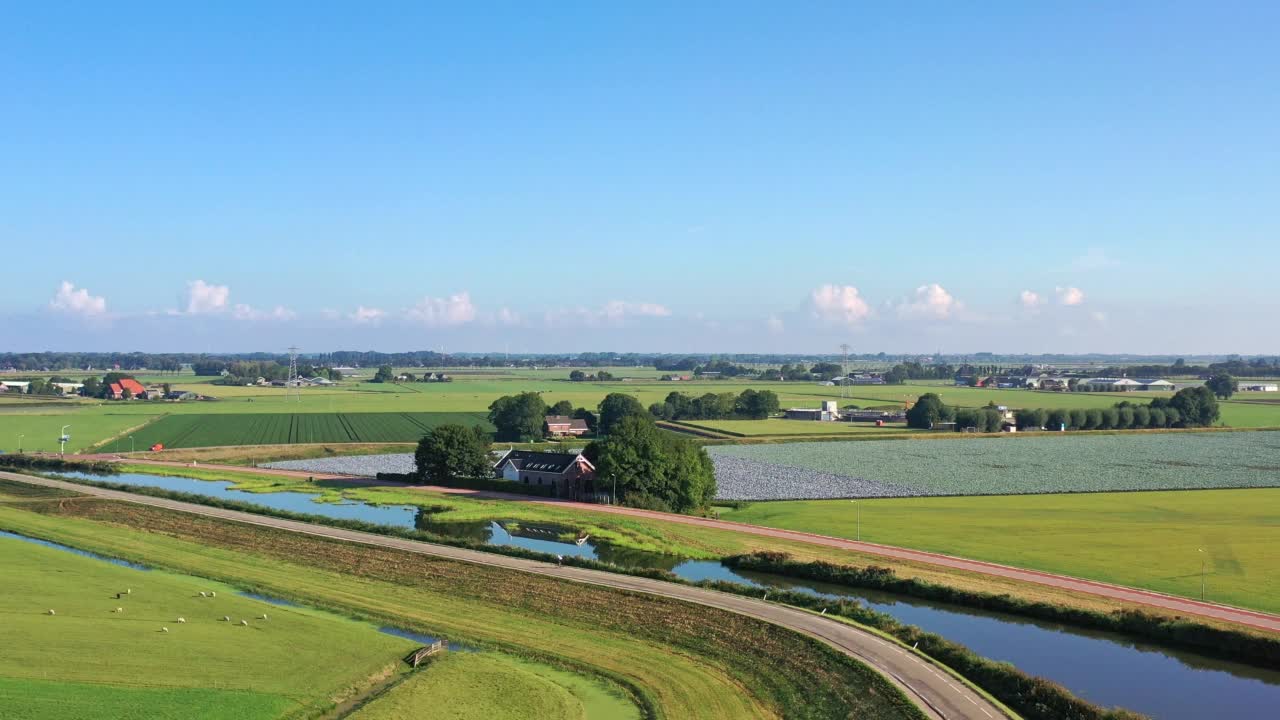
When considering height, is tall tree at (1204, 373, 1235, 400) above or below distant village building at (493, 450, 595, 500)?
above

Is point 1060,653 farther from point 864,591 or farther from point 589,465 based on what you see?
point 589,465

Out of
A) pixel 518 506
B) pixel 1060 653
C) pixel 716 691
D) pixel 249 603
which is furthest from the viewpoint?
pixel 518 506

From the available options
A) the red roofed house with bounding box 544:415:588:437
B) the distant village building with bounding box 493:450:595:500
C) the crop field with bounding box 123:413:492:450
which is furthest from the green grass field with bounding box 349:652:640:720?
the red roofed house with bounding box 544:415:588:437

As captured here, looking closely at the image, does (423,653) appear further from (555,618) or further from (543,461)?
(543,461)

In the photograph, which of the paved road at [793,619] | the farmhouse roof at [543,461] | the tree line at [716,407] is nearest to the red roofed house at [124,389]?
the tree line at [716,407]

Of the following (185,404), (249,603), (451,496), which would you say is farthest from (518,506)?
(185,404)

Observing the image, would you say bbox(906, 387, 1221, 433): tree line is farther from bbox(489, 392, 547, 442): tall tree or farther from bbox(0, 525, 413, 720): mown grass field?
bbox(0, 525, 413, 720): mown grass field

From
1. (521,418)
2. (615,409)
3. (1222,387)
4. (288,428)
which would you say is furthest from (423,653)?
(1222,387)
